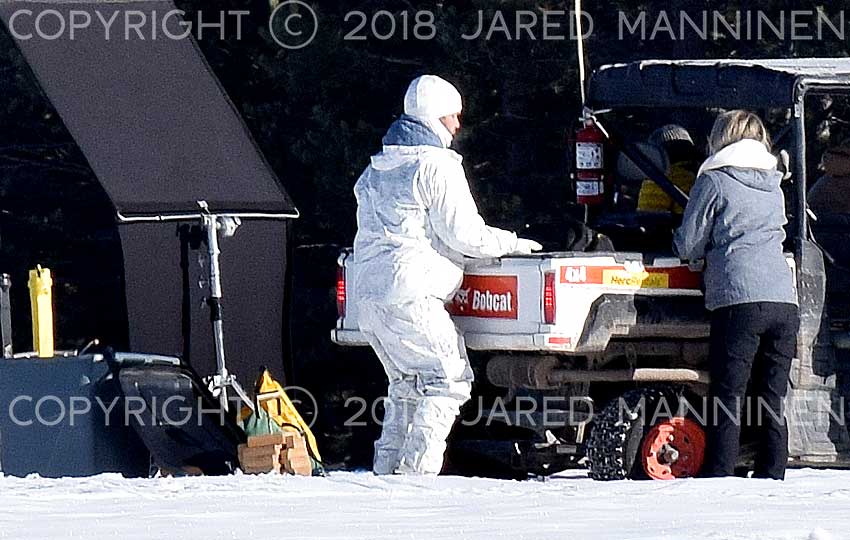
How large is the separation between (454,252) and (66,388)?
83.7 inches

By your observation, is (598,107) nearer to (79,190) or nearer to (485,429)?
(485,429)

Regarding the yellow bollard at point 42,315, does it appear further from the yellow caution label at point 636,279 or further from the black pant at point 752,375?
the black pant at point 752,375

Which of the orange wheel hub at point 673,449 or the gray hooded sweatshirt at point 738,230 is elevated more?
the gray hooded sweatshirt at point 738,230

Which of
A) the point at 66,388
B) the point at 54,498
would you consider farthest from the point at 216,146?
the point at 54,498

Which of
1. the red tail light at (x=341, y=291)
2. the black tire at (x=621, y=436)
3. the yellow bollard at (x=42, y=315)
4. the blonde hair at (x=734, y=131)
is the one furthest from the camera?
the yellow bollard at (x=42, y=315)

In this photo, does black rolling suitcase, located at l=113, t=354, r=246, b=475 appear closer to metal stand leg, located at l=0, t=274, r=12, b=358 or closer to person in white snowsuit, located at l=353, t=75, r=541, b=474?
metal stand leg, located at l=0, t=274, r=12, b=358

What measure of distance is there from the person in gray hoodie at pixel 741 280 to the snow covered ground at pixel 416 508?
358mm

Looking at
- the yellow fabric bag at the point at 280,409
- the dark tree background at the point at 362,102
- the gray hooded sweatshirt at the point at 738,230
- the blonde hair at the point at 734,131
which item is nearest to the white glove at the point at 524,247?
the gray hooded sweatshirt at the point at 738,230

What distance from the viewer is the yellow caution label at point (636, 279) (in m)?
7.84

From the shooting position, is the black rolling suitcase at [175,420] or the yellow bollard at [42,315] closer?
the black rolling suitcase at [175,420]

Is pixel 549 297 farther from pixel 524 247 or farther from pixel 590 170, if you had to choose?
pixel 590 170

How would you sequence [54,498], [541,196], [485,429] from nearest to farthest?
1. [54,498]
2. [485,429]
3. [541,196]

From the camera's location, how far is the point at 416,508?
21.3 ft

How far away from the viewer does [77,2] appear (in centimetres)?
999
